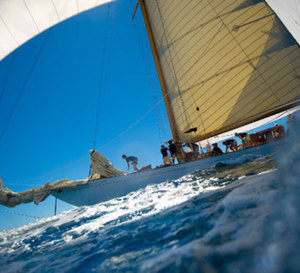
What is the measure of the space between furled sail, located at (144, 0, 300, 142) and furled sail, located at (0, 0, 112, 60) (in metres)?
5.14

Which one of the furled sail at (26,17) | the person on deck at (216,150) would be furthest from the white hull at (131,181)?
the furled sail at (26,17)

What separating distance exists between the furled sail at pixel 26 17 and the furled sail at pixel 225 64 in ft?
16.9

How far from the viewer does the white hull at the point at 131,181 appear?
20.6 feet

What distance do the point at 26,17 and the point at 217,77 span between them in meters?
8.18

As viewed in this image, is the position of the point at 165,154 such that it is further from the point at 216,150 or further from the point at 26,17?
the point at 26,17

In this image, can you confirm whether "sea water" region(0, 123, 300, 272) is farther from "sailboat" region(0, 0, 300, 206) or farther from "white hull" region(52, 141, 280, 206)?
"sailboat" region(0, 0, 300, 206)

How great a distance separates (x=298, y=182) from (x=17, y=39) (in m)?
9.87

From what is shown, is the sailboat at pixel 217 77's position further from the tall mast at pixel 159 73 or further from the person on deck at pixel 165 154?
the person on deck at pixel 165 154

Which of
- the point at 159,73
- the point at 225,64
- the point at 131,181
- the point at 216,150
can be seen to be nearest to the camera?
the point at 131,181

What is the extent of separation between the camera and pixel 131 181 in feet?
23.2

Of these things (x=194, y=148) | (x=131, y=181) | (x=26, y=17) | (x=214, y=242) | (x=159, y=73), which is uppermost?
(x=26, y=17)

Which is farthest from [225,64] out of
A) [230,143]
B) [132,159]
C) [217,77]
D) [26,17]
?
[26,17]

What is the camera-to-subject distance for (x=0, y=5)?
19.9 ft

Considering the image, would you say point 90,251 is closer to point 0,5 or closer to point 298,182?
point 298,182
